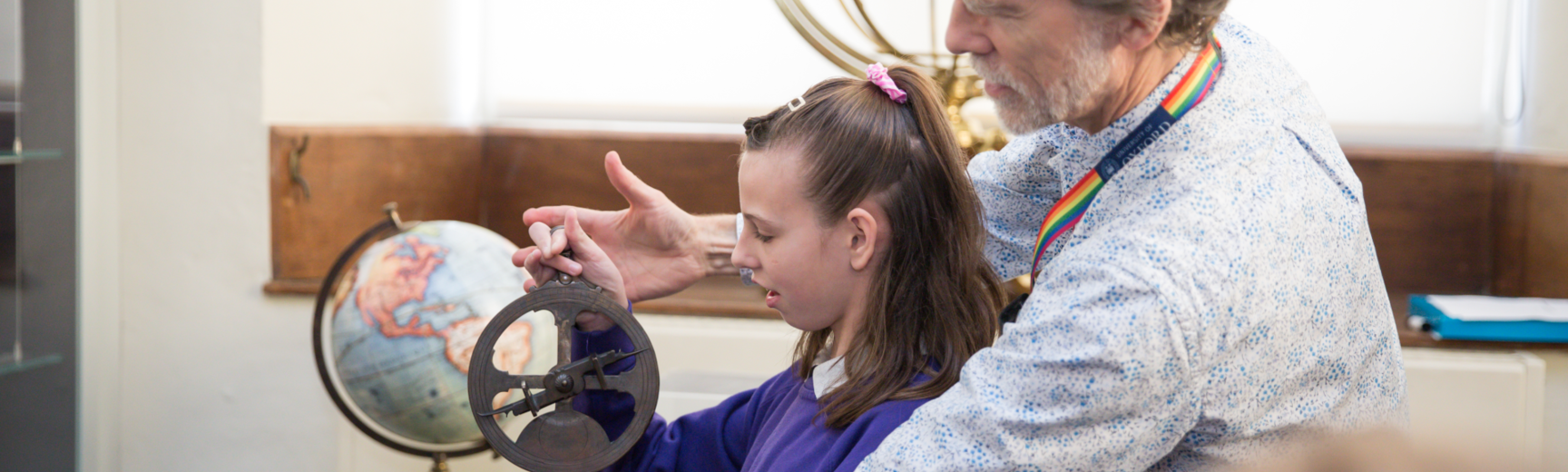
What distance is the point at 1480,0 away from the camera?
2.44 m

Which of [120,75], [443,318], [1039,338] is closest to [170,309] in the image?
[120,75]

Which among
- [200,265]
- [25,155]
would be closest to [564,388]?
[25,155]

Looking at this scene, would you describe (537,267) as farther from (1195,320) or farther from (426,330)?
(426,330)

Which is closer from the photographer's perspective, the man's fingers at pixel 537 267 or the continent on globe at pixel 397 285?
the man's fingers at pixel 537 267

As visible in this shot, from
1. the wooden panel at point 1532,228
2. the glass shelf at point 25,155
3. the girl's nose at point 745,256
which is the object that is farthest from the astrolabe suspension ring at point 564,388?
the wooden panel at point 1532,228

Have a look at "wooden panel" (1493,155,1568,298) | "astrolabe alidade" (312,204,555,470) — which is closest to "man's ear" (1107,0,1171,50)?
"astrolabe alidade" (312,204,555,470)

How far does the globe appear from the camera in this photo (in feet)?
6.02

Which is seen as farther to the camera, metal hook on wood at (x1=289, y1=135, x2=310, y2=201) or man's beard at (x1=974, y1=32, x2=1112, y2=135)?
metal hook on wood at (x1=289, y1=135, x2=310, y2=201)

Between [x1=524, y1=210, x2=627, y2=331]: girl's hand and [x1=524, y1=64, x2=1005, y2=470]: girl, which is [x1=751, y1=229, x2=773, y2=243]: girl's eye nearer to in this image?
[x1=524, y1=64, x2=1005, y2=470]: girl

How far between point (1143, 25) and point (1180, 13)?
0.11 ft

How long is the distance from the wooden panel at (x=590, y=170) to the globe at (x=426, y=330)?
0.87 m

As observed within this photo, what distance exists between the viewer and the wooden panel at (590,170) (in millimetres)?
2746

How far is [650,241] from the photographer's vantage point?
1.35 meters

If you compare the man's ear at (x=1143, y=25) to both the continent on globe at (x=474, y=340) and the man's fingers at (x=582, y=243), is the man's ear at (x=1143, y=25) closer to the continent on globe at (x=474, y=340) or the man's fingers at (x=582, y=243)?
the man's fingers at (x=582, y=243)
